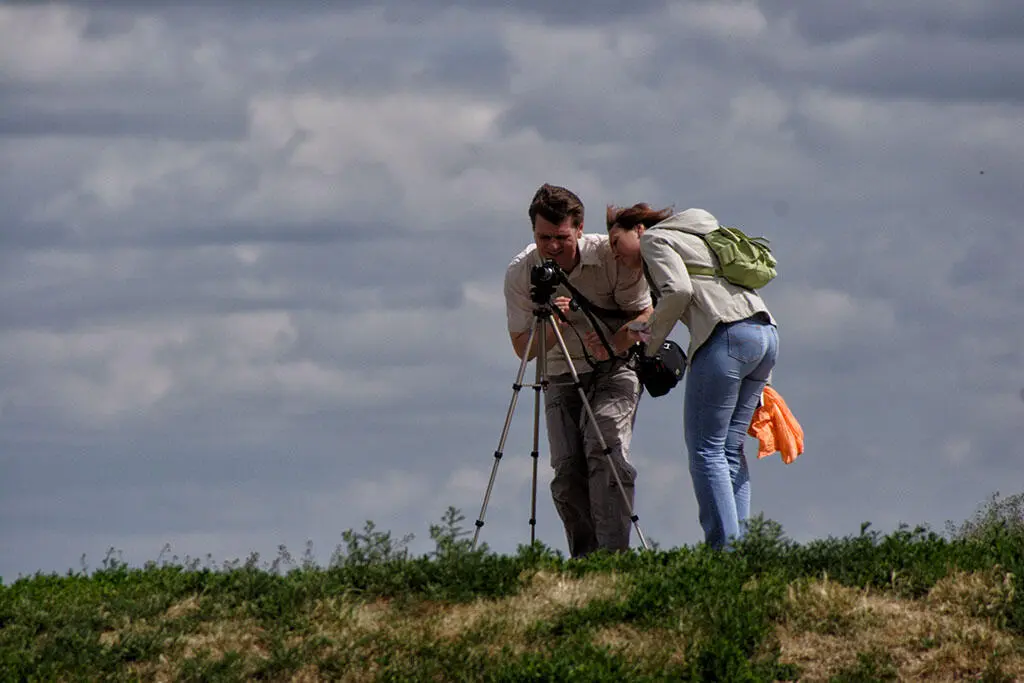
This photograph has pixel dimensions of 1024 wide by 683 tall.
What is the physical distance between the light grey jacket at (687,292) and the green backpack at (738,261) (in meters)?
0.05

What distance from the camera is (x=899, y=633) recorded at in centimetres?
972

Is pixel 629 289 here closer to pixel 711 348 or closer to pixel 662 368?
pixel 662 368

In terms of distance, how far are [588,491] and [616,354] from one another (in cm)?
127

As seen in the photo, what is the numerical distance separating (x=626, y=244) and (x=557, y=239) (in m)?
0.76

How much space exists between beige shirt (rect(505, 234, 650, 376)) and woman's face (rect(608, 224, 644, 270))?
0.73 meters

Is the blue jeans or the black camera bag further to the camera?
the black camera bag

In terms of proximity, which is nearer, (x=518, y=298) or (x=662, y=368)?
(x=662, y=368)

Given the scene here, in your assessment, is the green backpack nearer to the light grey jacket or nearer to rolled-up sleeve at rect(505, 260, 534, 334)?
the light grey jacket

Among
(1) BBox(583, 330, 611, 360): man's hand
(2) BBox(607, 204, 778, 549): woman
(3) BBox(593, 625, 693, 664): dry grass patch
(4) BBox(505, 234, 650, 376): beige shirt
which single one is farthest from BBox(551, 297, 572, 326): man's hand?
(3) BBox(593, 625, 693, 664): dry grass patch

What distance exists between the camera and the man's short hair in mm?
11555

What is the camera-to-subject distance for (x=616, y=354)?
39.4ft

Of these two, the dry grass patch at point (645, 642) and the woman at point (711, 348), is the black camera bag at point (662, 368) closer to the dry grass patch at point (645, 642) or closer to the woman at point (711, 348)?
the woman at point (711, 348)

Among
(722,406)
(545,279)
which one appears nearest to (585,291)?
(545,279)

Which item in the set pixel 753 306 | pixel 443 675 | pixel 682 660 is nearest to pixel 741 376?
pixel 753 306
